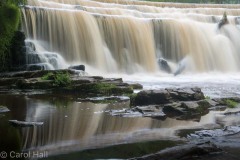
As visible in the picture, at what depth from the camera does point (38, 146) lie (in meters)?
8.71

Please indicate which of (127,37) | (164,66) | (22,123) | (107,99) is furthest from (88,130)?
Result: (164,66)

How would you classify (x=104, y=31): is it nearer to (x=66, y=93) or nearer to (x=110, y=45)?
(x=110, y=45)

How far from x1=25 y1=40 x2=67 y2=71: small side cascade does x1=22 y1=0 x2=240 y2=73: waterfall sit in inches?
63.2

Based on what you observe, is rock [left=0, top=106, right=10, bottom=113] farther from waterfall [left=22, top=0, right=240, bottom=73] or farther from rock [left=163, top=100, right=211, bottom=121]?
waterfall [left=22, top=0, right=240, bottom=73]

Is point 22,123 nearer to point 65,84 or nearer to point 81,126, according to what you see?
point 81,126

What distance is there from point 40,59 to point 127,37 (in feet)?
34.1

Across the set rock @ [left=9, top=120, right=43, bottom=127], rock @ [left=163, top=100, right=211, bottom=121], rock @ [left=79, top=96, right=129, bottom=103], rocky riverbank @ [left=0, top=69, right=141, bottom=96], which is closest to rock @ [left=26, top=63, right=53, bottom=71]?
rocky riverbank @ [left=0, top=69, right=141, bottom=96]

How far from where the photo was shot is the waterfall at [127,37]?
29953mm

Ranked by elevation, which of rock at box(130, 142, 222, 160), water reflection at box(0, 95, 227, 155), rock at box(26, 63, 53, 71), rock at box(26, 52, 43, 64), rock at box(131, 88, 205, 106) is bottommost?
water reflection at box(0, 95, 227, 155)

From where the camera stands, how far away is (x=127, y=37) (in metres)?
34.4

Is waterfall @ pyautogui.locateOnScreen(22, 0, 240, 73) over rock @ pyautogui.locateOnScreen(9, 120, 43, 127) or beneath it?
over

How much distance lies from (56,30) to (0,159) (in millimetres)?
23365

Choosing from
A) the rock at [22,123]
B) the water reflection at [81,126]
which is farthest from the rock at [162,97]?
the rock at [22,123]

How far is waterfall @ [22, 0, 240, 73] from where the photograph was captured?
1179 inches
